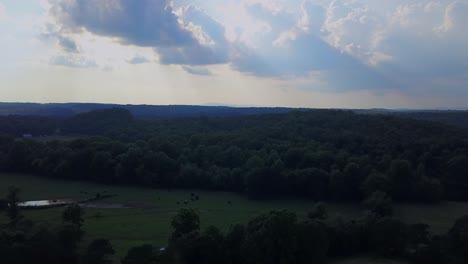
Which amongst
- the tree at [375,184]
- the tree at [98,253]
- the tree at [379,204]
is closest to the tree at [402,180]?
the tree at [375,184]

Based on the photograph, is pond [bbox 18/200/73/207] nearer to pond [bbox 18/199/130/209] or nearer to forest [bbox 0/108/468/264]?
pond [bbox 18/199/130/209]

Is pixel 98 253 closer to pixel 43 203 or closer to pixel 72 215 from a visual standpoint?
pixel 72 215

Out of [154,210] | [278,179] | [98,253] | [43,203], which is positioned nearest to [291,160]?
[278,179]

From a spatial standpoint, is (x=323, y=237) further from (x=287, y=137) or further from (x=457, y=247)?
(x=287, y=137)

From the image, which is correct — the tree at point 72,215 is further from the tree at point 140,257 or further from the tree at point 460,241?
the tree at point 460,241

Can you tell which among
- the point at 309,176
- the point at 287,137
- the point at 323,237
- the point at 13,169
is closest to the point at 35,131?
the point at 13,169

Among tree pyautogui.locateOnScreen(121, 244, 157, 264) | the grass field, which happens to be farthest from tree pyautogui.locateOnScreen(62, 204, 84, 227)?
tree pyautogui.locateOnScreen(121, 244, 157, 264)
